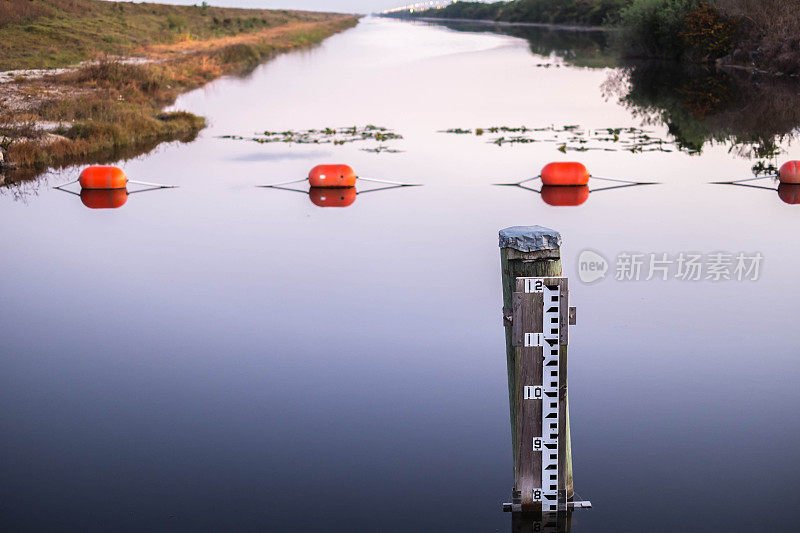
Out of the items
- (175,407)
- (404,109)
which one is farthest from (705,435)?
(404,109)

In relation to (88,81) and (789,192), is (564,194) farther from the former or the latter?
(88,81)

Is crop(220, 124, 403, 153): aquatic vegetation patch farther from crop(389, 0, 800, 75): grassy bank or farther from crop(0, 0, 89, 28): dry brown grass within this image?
crop(0, 0, 89, 28): dry brown grass

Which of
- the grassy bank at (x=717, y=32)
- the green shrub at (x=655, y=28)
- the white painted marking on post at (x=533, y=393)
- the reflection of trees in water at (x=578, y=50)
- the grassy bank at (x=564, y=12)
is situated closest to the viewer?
the white painted marking on post at (x=533, y=393)

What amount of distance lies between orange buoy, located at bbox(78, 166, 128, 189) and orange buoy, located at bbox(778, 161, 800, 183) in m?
11.9

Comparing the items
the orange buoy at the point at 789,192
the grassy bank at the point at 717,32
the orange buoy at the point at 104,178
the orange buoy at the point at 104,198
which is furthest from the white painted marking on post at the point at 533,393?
the grassy bank at the point at 717,32

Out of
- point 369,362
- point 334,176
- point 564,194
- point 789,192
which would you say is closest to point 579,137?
point 564,194

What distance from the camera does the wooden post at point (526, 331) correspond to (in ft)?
18.1

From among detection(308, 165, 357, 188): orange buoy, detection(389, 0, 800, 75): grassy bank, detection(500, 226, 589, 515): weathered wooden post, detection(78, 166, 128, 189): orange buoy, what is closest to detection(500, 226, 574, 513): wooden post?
detection(500, 226, 589, 515): weathered wooden post

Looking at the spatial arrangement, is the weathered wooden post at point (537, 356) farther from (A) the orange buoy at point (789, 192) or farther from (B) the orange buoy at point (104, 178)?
(B) the orange buoy at point (104, 178)

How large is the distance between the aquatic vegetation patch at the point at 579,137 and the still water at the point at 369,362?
2955 mm

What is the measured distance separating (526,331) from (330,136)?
20835mm

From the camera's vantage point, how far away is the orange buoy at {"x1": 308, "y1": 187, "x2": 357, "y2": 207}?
1672 centimetres

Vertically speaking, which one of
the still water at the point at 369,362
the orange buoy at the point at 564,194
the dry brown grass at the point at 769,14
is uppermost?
the dry brown grass at the point at 769,14

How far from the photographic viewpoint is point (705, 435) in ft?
24.8
